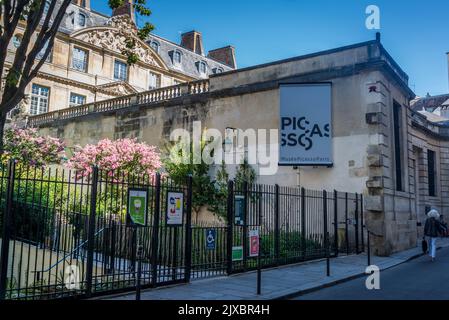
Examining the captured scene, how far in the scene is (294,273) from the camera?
34.9 feet

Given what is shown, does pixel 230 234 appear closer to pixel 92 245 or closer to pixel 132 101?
pixel 92 245

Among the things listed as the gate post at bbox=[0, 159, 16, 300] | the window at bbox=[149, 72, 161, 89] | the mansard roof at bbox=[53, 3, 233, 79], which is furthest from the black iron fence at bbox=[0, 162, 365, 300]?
the window at bbox=[149, 72, 161, 89]

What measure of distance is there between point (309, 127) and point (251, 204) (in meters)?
5.83

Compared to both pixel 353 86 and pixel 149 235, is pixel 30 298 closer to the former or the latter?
pixel 149 235

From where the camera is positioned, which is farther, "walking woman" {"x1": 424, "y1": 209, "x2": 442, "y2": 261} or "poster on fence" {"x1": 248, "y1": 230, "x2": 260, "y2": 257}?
"walking woman" {"x1": 424, "y1": 209, "x2": 442, "y2": 261}

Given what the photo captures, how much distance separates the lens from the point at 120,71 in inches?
1537

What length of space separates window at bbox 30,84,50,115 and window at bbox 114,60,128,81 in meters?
6.56

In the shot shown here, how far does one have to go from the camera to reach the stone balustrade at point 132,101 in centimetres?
2083

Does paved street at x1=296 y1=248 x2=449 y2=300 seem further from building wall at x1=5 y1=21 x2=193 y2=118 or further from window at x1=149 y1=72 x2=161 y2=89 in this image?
window at x1=149 y1=72 x2=161 y2=89

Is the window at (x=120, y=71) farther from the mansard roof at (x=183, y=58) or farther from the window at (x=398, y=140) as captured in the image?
the window at (x=398, y=140)

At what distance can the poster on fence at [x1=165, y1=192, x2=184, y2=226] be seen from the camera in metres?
8.79

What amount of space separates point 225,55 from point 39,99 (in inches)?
976

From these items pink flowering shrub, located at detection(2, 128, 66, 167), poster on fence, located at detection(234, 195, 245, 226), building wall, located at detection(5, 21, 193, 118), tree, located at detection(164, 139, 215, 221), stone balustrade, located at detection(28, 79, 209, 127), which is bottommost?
poster on fence, located at detection(234, 195, 245, 226)
